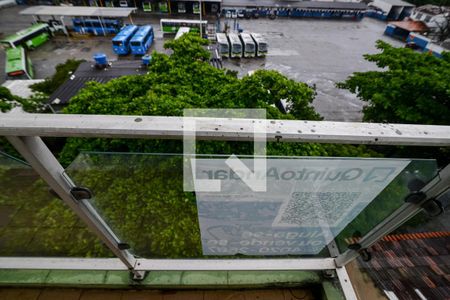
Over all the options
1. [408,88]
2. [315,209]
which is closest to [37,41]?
[315,209]

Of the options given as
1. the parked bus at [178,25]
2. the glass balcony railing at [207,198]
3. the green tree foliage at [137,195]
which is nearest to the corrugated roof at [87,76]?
the green tree foliage at [137,195]

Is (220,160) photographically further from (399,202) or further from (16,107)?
(16,107)

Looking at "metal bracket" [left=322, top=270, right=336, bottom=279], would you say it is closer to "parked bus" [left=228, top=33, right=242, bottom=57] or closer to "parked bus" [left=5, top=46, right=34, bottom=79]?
"parked bus" [left=228, top=33, right=242, bottom=57]

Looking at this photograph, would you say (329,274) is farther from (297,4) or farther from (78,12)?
(297,4)

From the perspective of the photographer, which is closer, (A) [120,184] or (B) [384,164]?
(B) [384,164]

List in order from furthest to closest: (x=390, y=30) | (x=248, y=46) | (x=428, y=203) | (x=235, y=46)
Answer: (x=390, y=30), (x=248, y=46), (x=235, y=46), (x=428, y=203)

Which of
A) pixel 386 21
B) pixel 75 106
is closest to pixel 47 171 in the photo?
pixel 75 106

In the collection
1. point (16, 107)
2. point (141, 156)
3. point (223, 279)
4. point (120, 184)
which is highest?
point (141, 156)
